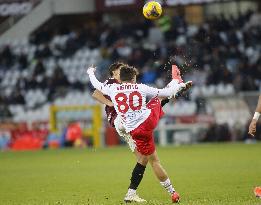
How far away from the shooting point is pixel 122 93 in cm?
1120

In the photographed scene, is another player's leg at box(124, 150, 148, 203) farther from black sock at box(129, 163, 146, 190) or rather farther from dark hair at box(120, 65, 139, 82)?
dark hair at box(120, 65, 139, 82)

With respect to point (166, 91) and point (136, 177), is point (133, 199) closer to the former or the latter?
point (136, 177)

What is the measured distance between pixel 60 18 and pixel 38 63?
11.0 ft

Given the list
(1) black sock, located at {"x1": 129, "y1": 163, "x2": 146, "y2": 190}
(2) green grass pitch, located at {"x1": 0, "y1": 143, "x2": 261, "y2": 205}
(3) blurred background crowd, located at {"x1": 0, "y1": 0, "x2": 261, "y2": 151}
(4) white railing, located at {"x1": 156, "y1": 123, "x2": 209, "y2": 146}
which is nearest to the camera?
(1) black sock, located at {"x1": 129, "y1": 163, "x2": 146, "y2": 190}

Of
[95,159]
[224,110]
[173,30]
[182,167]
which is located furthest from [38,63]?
[182,167]

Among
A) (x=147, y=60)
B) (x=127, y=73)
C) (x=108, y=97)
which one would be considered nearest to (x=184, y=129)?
(x=147, y=60)

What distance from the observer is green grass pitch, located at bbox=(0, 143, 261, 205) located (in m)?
12.1

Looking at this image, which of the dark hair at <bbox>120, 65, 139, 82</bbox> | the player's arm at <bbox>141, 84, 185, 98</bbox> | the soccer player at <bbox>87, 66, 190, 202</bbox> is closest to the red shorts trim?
the soccer player at <bbox>87, 66, 190, 202</bbox>

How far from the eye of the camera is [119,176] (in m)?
16.6

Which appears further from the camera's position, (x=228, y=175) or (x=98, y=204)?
(x=228, y=175)

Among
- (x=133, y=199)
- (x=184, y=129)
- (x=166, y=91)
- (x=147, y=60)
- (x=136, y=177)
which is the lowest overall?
(x=184, y=129)

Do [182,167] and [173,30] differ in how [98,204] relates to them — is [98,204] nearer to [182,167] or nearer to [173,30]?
[182,167]

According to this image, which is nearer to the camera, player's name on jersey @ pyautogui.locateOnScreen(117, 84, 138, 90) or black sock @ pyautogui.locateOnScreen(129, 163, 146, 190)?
player's name on jersey @ pyautogui.locateOnScreen(117, 84, 138, 90)

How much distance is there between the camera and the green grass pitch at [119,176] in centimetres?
1207
